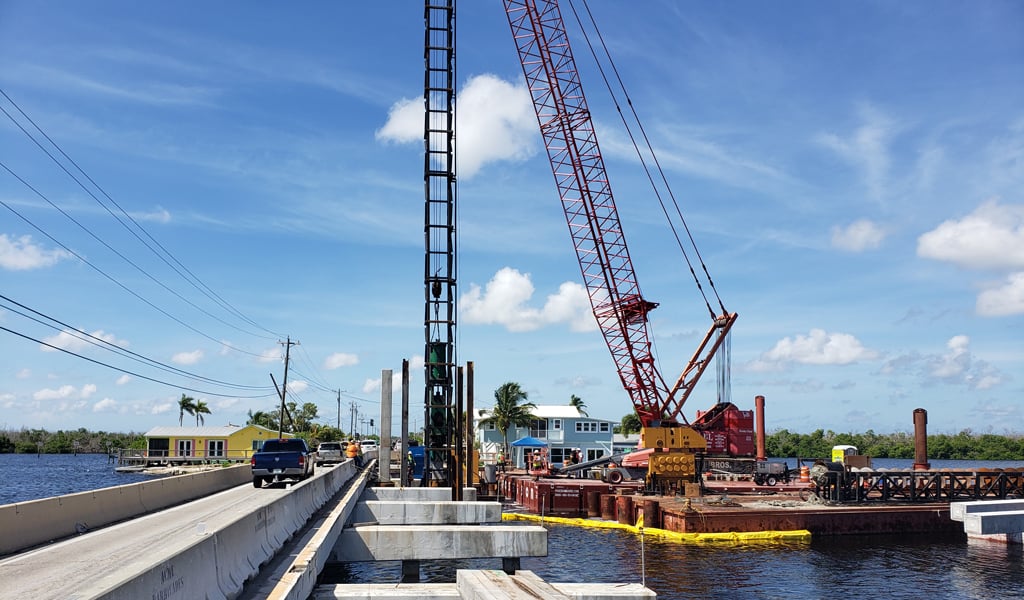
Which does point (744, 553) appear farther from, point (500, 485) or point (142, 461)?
point (142, 461)

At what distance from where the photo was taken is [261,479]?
34188mm

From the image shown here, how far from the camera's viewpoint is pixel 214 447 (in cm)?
10319

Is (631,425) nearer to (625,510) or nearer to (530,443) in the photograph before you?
(530,443)

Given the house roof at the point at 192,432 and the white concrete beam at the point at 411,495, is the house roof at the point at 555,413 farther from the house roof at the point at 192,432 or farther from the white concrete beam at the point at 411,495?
the white concrete beam at the point at 411,495

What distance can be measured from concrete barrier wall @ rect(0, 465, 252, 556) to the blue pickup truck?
3870mm

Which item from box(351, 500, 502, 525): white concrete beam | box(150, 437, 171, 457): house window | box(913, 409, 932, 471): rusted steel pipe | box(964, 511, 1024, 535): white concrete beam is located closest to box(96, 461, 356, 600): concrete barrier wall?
box(351, 500, 502, 525): white concrete beam

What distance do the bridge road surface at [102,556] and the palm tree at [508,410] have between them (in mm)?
70945

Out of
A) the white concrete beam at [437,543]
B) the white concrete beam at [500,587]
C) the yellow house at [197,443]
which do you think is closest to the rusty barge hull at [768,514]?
the white concrete beam at [437,543]

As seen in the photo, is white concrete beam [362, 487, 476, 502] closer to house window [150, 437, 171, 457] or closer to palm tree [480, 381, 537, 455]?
palm tree [480, 381, 537, 455]

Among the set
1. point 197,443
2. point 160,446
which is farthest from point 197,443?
point 160,446

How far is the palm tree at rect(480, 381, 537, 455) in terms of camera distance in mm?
93188

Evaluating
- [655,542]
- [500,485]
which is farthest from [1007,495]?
[500,485]

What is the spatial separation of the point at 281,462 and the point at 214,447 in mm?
76518

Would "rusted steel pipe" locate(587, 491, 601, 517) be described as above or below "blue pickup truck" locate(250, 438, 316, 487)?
below
